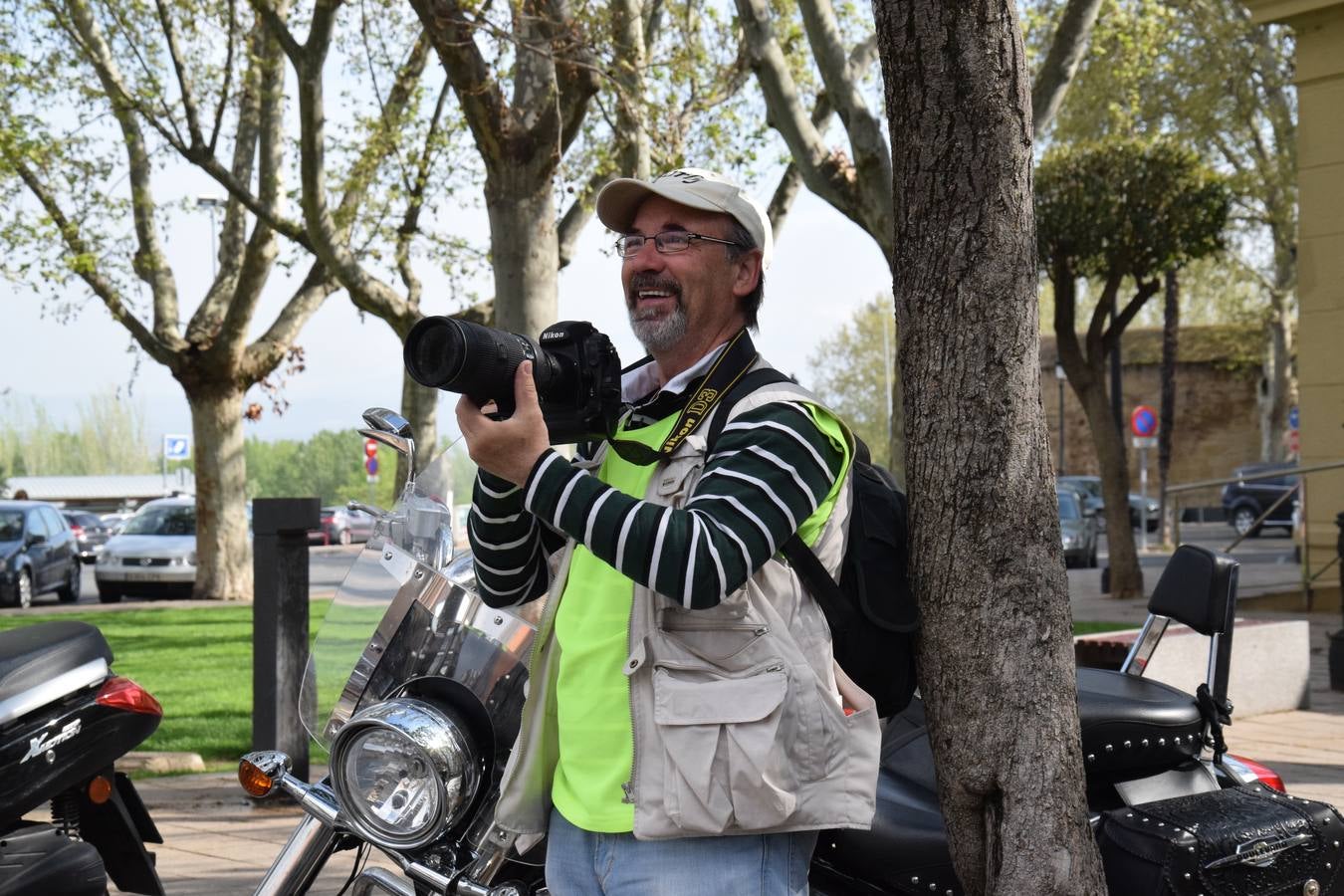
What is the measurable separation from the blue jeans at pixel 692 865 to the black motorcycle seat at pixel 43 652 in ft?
6.87

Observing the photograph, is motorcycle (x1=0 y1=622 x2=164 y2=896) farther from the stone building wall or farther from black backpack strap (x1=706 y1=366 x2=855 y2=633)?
the stone building wall

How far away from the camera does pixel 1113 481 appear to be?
16.2 metres

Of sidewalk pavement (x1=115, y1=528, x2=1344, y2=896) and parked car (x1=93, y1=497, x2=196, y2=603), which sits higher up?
sidewalk pavement (x1=115, y1=528, x2=1344, y2=896)

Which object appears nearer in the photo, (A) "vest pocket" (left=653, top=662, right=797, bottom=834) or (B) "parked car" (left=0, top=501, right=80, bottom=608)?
(A) "vest pocket" (left=653, top=662, right=797, bottom=834)

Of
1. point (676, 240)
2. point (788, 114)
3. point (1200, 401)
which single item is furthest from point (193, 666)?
point (1200, 401)

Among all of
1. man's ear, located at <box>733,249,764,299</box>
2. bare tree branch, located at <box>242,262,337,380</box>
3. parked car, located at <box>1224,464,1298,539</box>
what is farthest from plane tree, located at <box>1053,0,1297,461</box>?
man's ear, located at <box>733,249,764,299</box>

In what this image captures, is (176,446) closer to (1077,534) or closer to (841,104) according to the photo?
(1077,534)

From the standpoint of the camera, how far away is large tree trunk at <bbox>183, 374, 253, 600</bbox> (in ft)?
66.4

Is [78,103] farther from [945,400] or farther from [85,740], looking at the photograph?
[945,400]

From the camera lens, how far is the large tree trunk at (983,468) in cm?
254

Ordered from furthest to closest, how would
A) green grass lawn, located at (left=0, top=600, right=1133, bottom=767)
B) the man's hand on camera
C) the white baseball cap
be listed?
green grass lawn, located at (left=0, top=600, right=1133, bottom=767), the white baseball cap, the man's hand on camera

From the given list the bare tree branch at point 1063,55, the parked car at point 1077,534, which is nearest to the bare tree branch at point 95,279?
the bare tree branch at point 1063,55

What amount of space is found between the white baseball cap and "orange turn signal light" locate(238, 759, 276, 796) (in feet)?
3.77

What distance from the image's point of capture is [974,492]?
2.59m
